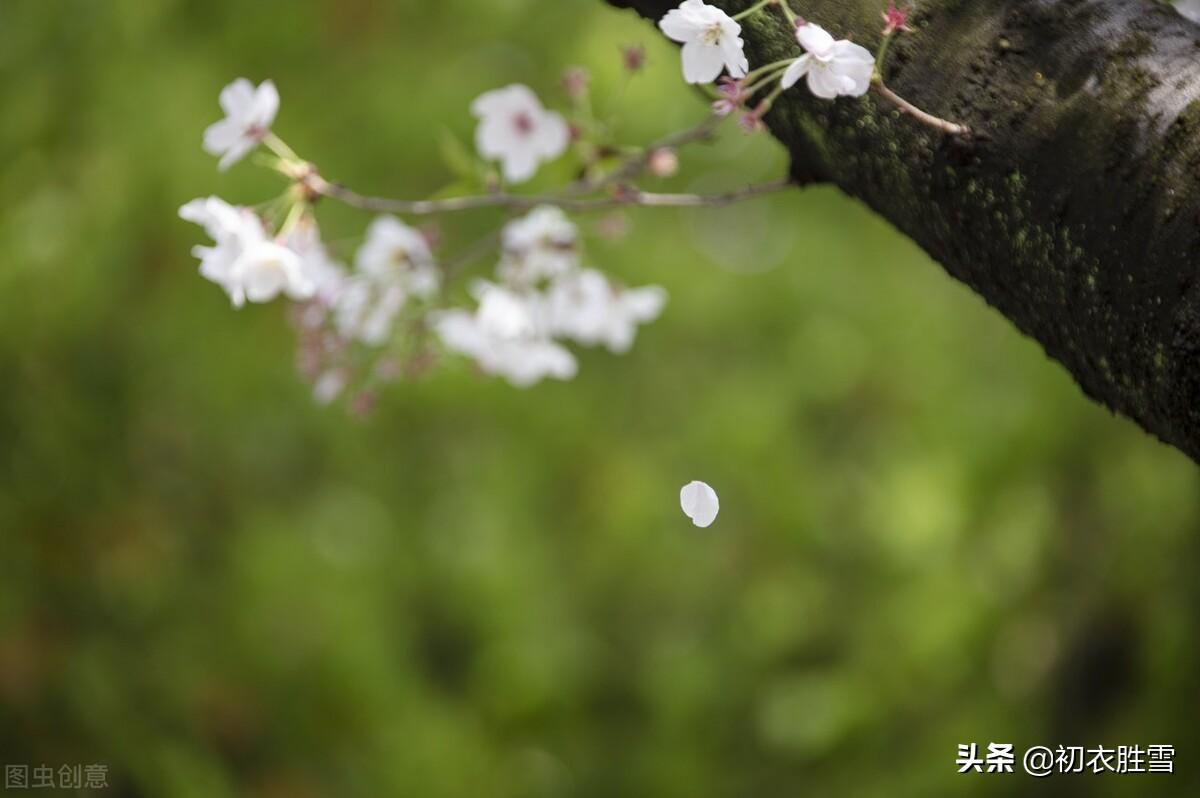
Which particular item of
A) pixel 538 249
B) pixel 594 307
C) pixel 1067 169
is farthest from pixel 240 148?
pixel 1067 169

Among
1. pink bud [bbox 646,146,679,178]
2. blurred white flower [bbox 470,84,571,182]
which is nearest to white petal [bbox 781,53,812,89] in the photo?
pink bud [bbox 646,146,679,178]

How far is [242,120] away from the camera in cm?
89

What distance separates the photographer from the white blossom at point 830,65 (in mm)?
569

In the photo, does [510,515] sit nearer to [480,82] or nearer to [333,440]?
[333,440]

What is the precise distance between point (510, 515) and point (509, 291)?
274 centimetres

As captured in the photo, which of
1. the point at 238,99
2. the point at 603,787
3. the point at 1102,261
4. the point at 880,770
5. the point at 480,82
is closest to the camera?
the point at 1102,261

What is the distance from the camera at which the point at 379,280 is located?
1.11 m

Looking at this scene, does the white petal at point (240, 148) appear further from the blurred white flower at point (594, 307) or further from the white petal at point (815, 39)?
the white petal at point (815, 39)

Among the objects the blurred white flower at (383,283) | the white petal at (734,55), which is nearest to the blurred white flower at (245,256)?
A: the blurred white flower at (383,283)

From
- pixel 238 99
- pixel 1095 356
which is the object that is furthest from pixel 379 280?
pixel 1095 356

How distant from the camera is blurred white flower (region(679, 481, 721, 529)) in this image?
71 cm

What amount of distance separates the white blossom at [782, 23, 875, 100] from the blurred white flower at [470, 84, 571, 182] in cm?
44

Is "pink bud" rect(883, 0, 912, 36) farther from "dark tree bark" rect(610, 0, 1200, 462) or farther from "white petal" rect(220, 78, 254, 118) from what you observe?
"white petal" rect(220, 78, 254, 118)

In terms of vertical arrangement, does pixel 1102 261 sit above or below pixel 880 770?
above
